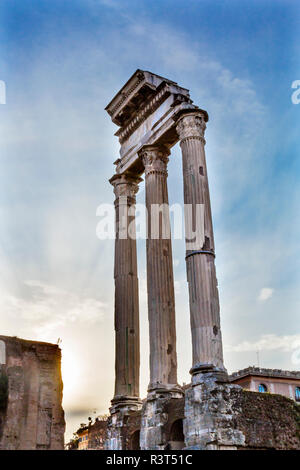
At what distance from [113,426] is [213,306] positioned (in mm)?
6720

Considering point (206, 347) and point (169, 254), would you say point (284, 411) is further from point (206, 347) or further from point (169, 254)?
point (169, 254)

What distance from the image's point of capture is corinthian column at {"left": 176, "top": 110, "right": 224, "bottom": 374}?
15.8m

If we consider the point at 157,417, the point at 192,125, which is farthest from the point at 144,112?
the point at 157,417

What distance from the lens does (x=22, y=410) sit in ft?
19.2

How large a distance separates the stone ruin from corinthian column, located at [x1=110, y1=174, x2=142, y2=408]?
40 millimetres

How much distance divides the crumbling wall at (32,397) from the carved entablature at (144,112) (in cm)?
1441

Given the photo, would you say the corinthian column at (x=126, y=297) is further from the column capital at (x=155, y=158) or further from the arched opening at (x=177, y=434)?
the arched opening at (x=177, y=434)

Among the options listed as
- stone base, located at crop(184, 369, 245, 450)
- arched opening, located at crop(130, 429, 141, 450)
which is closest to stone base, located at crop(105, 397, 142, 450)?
arched opening, located at crop(130, 429, 141, 450)

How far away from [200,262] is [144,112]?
843 centimetres

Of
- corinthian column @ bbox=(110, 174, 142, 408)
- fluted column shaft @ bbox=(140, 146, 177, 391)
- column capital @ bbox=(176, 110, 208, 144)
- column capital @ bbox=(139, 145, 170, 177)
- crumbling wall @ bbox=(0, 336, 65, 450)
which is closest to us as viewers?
crumbling wall @ bbox=(0, 336, 65, 450)

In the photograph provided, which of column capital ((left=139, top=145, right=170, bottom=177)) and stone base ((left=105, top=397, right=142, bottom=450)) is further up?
column capital ((left=139, top=145, right=170, bottom=177))

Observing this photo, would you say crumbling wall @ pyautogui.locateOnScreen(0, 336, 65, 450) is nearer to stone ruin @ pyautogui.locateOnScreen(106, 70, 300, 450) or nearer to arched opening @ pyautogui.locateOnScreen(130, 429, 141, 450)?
stone ruin @ pyautogui.locateOnScreen(106, 70, 300, 450)
